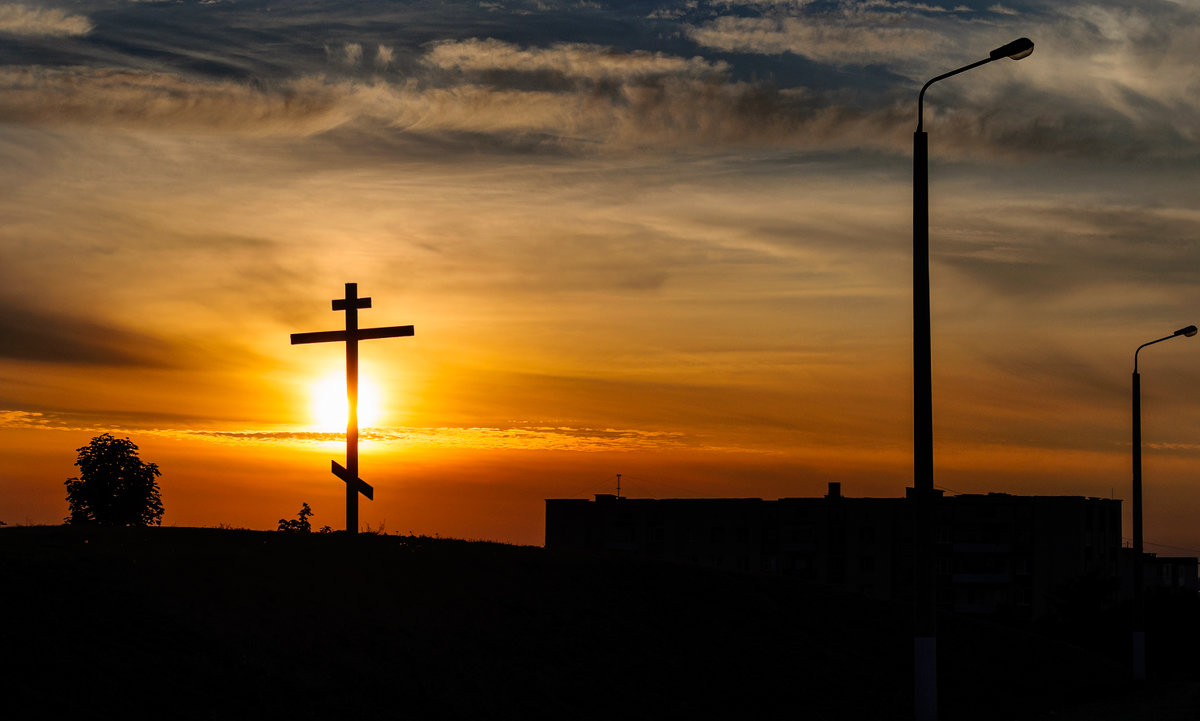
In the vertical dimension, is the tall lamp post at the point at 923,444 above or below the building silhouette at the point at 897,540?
above

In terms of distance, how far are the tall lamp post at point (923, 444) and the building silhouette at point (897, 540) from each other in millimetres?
97358

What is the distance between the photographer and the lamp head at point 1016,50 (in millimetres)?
17469

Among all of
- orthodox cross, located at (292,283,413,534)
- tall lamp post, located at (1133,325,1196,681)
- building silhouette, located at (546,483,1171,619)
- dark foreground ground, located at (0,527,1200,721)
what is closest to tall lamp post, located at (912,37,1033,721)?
dark foreground ground, located at (0,527,1200,721)

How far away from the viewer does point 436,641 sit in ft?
69.9

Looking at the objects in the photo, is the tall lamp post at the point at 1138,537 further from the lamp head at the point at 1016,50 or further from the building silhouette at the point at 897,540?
the building silhouette at the point at 897,540

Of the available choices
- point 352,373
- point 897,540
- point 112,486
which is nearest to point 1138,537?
point 352,373

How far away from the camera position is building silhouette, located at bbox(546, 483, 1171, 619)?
119m

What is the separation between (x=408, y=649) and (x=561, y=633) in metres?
4.38

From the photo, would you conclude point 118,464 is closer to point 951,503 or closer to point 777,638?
point 777,638

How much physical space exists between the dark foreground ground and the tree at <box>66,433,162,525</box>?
3560cm

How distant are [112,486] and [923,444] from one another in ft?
162

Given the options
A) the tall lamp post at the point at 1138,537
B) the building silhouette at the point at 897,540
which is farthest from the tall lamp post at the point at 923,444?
the building silhouette at the point at 897,540

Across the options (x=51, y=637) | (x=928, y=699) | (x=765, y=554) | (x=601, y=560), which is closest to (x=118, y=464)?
(x=601, y=560)

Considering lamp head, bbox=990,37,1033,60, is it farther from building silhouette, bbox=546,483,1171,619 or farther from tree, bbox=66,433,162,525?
building silhouette, bbox=546,483,1171,619
